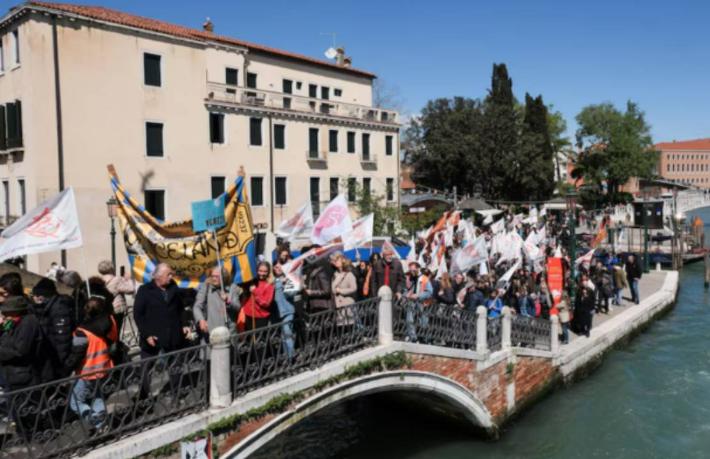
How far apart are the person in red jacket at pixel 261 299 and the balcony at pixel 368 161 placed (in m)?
27.1

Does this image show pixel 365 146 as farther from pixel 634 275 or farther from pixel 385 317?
pixel 385 317

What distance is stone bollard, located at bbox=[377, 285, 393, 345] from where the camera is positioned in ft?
28.8

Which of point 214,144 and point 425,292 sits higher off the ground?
point 214,144

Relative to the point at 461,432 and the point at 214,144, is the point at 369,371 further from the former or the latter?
the point at 214,144

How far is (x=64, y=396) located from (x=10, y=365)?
0.66 m

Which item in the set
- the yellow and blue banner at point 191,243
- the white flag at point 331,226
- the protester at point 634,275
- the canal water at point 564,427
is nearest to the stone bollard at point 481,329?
the canal water at point 564,427

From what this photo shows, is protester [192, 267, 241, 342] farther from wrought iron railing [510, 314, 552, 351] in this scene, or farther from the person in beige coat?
wrought iron railing [510, 314, 552, 351]

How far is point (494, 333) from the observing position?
38.2 ft

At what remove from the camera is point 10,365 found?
5.36 meters

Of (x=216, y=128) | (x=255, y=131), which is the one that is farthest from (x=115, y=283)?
(x=255, y=131)

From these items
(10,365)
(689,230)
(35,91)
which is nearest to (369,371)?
(10,365)

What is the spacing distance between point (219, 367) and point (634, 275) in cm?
1753

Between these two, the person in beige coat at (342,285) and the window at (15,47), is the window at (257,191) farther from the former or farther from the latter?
the person in beige coat at (342,285)

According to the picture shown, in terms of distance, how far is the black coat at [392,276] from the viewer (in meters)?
10.3
